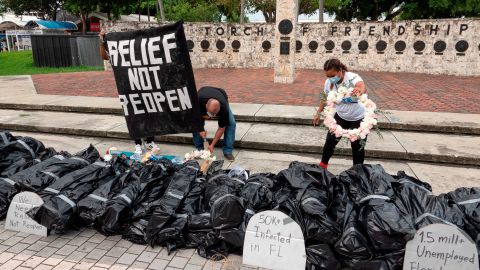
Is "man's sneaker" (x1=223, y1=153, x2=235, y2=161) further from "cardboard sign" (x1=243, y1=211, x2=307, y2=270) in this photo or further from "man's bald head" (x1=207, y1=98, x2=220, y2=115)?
"cardboard sign" (x1=243, y1=211, x2=307, y2=270)

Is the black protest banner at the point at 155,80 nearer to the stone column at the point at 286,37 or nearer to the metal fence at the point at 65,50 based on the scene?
the stone column at the point at 286,37

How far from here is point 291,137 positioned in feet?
21.1

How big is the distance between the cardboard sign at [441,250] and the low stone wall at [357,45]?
1346 centimetres

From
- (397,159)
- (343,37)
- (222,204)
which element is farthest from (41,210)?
(343,37)

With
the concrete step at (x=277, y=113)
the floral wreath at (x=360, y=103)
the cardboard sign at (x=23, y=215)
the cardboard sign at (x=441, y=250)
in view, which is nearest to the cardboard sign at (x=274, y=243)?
the cardboard sign at (x=441, y=250)

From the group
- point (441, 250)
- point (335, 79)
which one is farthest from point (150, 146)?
point (441, 250)

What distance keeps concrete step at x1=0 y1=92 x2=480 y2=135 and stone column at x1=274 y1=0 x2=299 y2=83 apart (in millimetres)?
4193

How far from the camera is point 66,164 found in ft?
13.8

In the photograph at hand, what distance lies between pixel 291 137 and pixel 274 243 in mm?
3376

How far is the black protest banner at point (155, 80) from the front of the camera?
14.1 ft

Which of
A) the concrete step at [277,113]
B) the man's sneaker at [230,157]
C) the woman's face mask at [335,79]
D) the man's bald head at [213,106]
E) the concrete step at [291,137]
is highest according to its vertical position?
the woman's face mask at [335,79]

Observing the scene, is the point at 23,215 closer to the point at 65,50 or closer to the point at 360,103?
the point at 360,103

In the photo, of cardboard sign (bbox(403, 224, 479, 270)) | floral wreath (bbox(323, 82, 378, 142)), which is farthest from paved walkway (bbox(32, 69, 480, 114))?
cardboard sign (bbox(403, 224, 479, 270))

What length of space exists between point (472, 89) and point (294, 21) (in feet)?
19.4
